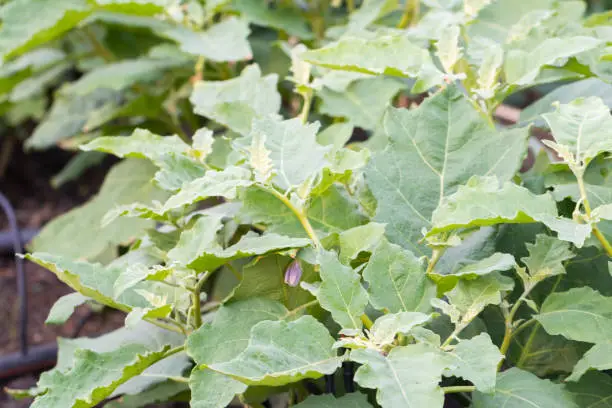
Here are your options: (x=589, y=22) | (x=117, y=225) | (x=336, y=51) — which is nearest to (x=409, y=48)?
(x=336, y=51)

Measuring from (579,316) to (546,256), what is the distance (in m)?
0.06

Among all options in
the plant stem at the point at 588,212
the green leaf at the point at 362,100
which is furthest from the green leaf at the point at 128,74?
the plant stem at the point at 588,212

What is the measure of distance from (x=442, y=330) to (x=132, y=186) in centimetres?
87

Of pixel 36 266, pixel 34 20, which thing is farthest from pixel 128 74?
pixel 36 266

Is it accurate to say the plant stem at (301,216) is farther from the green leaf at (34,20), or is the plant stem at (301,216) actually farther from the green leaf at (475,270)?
the green leaf at (34,20)

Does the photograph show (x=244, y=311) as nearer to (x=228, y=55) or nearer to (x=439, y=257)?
(x=439, y=257)

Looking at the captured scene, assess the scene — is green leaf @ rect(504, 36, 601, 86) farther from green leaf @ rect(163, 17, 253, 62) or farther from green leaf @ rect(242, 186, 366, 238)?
green leaf @ rect(163, 17, 253, 62)

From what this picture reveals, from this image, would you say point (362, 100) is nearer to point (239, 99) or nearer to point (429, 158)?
point (239, 99)

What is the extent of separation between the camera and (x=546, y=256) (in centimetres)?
68

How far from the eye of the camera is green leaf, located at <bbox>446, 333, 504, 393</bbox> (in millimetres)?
540

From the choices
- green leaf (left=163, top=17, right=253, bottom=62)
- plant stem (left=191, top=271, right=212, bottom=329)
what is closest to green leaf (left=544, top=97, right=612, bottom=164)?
plant stem (left=191, top=271, right=212, bottom=329)

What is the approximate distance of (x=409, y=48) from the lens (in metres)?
0.82

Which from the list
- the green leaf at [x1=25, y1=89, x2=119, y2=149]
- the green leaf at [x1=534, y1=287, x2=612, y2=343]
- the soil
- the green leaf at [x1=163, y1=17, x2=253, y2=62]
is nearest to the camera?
the green leaf at [x1=534, y1=287, x2=612, y2=343]

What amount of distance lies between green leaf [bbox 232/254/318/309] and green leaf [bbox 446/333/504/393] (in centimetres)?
18
